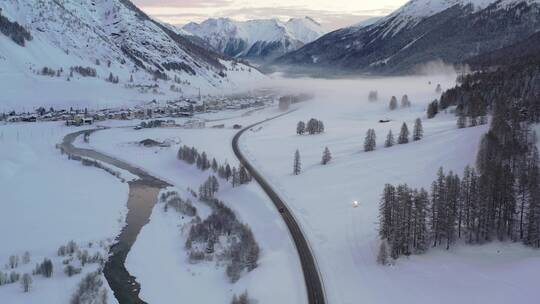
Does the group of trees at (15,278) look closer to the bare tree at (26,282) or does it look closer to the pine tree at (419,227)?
the bare tree at (26,282)

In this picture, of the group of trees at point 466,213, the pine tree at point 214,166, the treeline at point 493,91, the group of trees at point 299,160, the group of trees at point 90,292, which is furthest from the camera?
the treeline at point 493,91

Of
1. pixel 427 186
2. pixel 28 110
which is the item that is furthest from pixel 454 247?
pixel 28 110

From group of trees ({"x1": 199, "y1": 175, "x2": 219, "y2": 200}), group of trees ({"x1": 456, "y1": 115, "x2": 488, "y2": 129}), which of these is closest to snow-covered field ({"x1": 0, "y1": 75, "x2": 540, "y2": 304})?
group of trees ({"x1": 199, "y1": 175, "x2": 219, "y2": 200})

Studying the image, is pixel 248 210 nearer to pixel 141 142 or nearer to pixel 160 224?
pixel 160 224

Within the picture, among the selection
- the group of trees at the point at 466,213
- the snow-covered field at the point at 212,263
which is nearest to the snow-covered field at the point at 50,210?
the snow-covered field at the point at 212,263

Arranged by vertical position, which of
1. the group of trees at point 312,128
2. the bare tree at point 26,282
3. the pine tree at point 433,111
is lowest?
the bare tree at point 26,282
